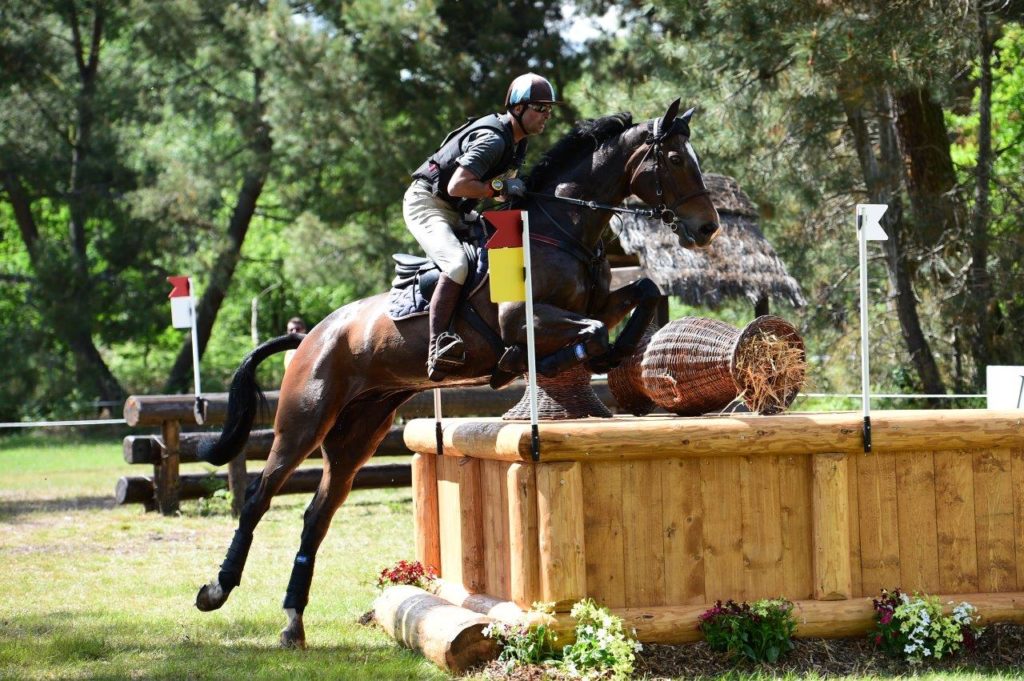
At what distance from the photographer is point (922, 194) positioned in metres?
13.5

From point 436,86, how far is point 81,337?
29.3ft

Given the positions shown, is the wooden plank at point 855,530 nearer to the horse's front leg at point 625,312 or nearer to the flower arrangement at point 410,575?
the horse's front leg at point 625,312

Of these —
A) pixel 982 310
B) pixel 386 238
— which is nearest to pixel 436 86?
pixel 386 238

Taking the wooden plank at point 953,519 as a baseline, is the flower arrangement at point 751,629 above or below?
below

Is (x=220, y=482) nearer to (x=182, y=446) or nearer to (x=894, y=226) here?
(x=182, y=446)

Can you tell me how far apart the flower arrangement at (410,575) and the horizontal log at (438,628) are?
165mm

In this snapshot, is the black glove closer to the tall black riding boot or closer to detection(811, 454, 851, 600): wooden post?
the tall black riding boot

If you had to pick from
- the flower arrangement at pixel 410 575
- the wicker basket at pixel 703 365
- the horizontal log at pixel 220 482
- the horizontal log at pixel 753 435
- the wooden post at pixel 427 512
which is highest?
the wicker basket at pixel 703 365

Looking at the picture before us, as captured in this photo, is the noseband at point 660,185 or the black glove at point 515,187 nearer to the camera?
the noseband at point 660,185

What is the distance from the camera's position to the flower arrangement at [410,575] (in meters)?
6.27

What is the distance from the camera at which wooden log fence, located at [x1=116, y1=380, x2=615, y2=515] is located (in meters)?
11.1

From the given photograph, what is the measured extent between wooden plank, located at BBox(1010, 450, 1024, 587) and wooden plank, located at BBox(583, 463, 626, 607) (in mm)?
1794

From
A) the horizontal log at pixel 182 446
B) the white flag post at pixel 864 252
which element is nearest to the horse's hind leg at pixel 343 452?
the white flag post at pixel 864 252

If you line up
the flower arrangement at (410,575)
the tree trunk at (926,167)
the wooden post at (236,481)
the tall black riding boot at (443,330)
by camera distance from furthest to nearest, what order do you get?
1. the tree trunk at (926,167)
2. the wooden post at (236,481)
3. the flower arrangement at (410,575)
4. the tall black riding boot at (443,330)
